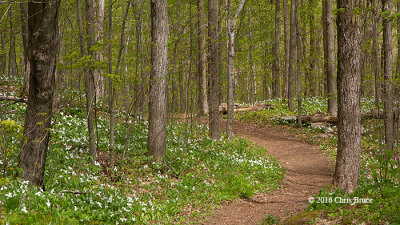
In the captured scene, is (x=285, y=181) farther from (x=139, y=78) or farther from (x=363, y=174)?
(x=139, y=78)

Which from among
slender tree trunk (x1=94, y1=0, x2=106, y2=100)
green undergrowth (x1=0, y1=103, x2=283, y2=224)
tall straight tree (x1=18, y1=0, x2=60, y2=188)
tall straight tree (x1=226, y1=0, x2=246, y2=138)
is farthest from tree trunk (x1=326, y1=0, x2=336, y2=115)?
tall straight tree (x1=18, y1=0, x2=60, y2=188)

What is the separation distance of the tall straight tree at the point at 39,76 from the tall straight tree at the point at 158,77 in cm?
321

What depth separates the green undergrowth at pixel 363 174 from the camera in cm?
422

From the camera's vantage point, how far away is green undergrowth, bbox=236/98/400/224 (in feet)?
13.9

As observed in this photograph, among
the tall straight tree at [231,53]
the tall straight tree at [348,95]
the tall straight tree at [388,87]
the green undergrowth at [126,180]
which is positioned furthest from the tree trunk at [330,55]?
the tall straight tree at [348,95]

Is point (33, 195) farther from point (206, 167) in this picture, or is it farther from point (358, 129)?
point (358, 129)

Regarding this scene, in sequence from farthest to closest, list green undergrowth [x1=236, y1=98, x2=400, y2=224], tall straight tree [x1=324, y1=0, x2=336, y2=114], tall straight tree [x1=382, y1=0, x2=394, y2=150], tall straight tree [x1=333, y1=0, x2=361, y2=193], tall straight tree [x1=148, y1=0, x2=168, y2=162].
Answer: tall straight tree [x1=324, y1=0, x2=336, y2=114] → tall straight tree [x1=382, y1=0, x2=394, y2=150] → tall straight tree [x1=148, y1=0, x2=168, y2=162] → tall straight tree [x1=333, y1=0, x2=361, y2=193] → green undergrowth [x1=236, y1=98, x2=400, y2=224]

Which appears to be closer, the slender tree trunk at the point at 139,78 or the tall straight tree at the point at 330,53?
the slender tree trunk at the point at 139,78

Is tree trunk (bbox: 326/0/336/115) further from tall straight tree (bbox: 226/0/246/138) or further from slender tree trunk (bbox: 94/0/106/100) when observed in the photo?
slender tree trunk (bbox: 94/0/106/100)

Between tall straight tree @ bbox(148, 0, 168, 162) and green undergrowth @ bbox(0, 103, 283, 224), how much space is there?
479 millimetres

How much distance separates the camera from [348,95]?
24.1 ft

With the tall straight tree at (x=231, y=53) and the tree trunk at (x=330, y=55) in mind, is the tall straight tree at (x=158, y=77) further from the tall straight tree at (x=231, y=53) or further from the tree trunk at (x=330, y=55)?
the tree trunk at (x=330, y=55)

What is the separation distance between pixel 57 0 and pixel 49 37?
0.65 meters

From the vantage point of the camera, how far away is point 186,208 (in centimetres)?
754
